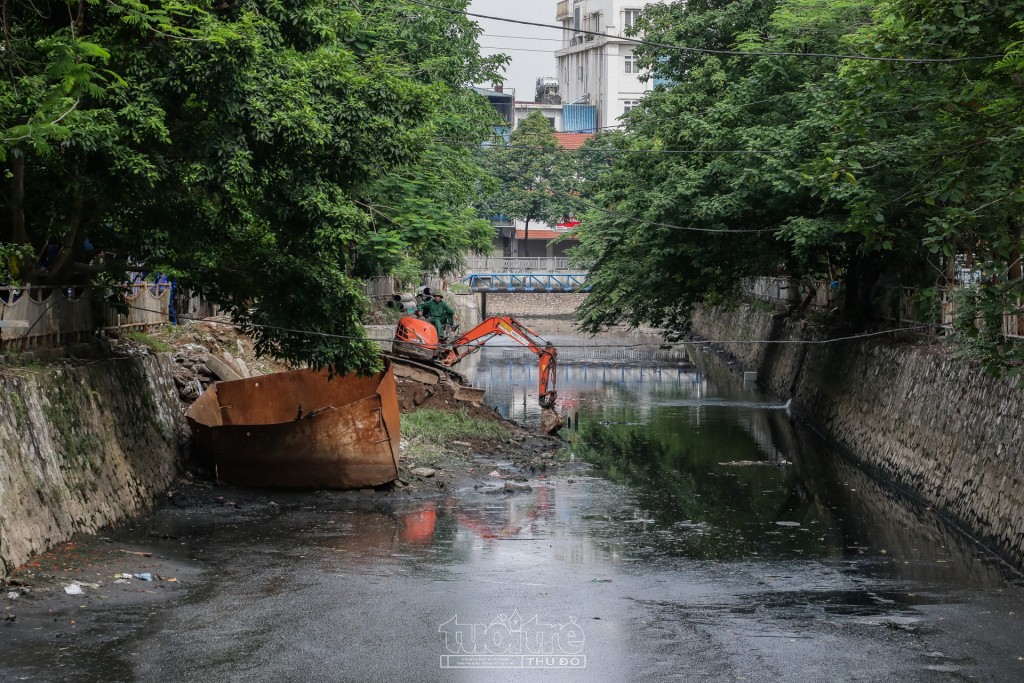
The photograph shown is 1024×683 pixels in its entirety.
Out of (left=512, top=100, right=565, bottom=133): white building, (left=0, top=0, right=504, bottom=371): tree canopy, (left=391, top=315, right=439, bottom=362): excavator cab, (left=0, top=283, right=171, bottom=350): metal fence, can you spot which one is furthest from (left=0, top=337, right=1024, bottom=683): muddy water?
(left=512, top=100, right=565, bottom=133): white building

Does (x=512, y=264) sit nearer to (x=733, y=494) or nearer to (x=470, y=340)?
(x=470, y=340)

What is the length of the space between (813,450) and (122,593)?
61.0 feet

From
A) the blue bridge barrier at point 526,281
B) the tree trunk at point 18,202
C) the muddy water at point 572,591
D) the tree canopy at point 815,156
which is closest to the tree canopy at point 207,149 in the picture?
the tree trunk at point 18,202

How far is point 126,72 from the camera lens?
619 inches

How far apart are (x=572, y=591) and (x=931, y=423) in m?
10.0

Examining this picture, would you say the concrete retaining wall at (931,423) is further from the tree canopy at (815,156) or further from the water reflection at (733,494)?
the tree canopy at (815,156)

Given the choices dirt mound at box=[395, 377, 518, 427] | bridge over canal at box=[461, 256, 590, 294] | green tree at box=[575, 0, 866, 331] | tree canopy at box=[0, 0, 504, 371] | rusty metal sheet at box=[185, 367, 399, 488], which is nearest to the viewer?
tree canopy at box=[0, 0, 504, 371]

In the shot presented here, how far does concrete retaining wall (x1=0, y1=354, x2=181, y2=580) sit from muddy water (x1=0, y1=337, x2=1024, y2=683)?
2.40ft

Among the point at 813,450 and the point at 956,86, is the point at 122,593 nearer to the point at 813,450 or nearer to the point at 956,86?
the point at 956,86

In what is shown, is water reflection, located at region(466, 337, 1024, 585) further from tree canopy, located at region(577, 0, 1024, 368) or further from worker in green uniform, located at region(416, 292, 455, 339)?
tree canopy, located at region(577, 0, 1024, 368)

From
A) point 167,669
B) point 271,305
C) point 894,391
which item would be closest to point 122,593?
point 167,669

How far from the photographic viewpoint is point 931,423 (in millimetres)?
21875

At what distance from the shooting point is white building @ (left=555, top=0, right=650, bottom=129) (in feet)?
279

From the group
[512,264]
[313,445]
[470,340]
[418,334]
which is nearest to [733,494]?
[313,445]
